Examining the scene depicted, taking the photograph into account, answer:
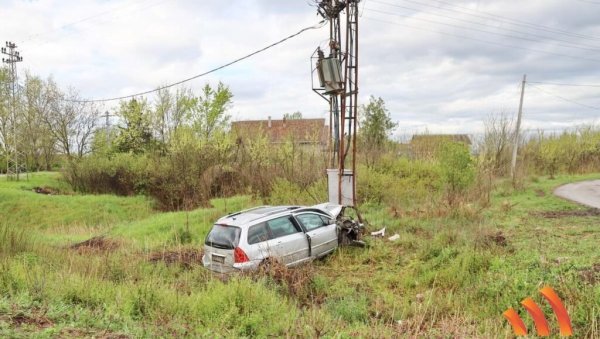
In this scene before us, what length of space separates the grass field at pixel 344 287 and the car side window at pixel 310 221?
1.00 metres

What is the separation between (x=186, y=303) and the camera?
20.5 ft

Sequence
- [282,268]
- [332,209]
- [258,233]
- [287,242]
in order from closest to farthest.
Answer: [282,268]
[258,233]
[287,242]
[332,209]

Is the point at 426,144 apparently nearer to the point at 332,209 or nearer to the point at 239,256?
the point at 332,209

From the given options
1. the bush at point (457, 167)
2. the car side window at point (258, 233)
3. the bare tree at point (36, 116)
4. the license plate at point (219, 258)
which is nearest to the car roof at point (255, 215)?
the car side window at point (258, 233)

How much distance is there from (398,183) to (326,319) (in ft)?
51.3

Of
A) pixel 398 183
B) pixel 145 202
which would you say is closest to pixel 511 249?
pixel 398 183

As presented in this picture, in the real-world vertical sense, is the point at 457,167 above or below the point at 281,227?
above

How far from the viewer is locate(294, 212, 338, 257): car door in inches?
419

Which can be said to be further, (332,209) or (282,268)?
(332,209)

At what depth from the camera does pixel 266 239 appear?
9.62m

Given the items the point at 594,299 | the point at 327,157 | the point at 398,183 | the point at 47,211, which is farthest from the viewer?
the point at 47,211

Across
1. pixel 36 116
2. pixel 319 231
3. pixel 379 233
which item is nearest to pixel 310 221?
pixel 319 231

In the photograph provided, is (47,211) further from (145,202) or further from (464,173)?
(464,173)

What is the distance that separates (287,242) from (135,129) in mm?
30700
